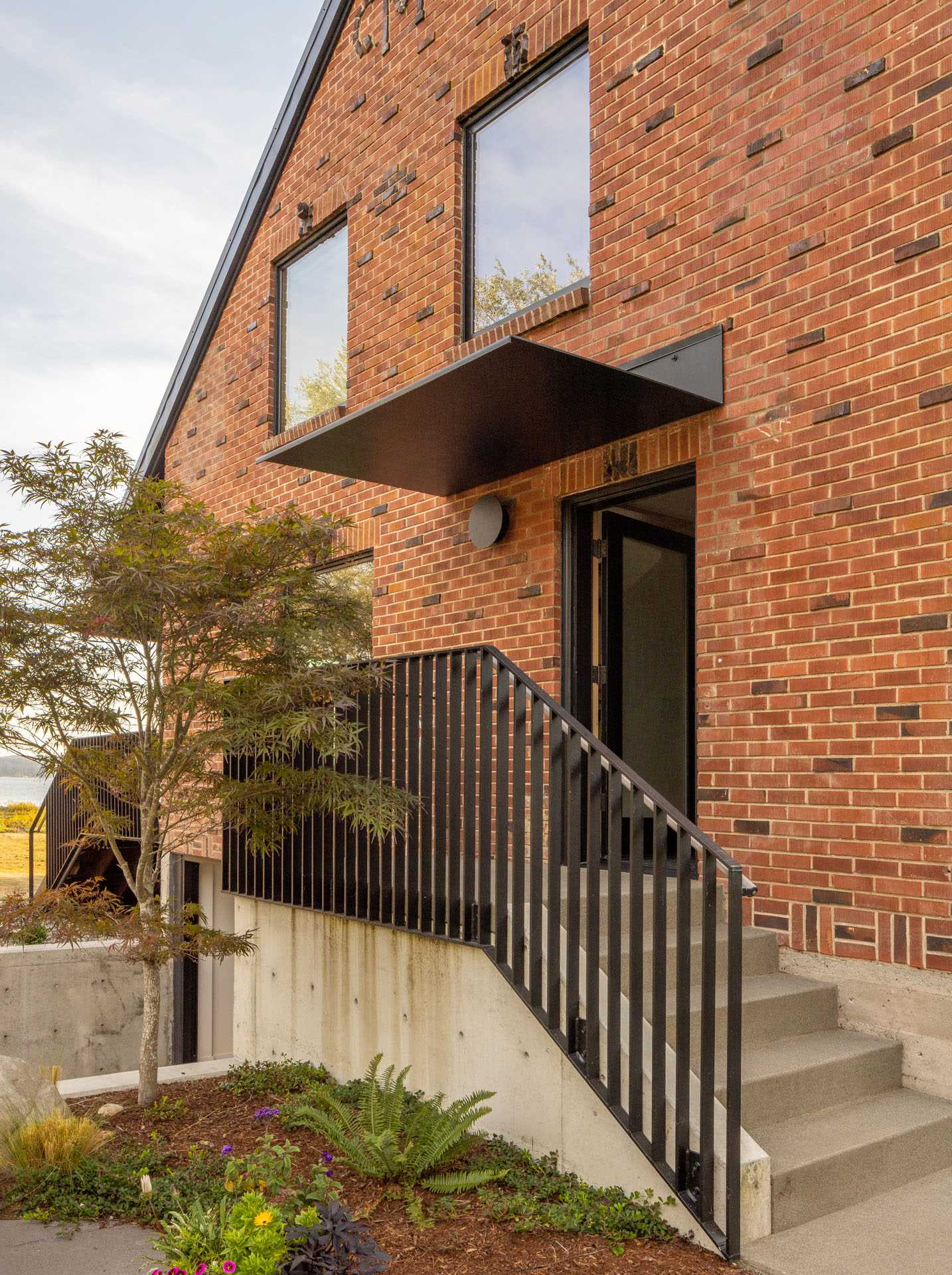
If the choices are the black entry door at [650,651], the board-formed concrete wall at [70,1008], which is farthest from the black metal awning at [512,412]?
the board-formed concrete wall at [70,1008]

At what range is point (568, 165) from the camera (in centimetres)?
661

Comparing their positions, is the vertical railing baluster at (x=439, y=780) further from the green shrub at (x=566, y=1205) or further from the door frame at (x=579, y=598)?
the door frame at (x=579, y=598)

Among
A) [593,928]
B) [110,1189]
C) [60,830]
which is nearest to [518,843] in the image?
[593,928]

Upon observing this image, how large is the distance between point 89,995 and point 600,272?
7594 millimetres

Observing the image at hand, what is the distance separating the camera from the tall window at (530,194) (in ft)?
21.5

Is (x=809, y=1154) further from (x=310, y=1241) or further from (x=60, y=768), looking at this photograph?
(x=60, y=768)

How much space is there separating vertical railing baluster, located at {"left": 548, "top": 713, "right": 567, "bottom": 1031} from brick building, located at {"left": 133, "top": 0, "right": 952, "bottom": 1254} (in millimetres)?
1323

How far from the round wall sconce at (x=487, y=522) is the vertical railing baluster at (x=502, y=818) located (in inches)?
90.9

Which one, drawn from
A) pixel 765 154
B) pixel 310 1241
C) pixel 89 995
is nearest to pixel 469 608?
pixel 765 154

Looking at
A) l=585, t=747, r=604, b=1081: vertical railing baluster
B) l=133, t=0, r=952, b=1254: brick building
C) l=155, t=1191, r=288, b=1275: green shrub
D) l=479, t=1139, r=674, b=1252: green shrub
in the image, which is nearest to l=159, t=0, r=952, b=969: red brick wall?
l=133, t=0, r=952, b=1254: brick building

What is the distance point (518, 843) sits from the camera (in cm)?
417

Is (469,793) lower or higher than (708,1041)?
higher

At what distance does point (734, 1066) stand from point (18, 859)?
13.0m

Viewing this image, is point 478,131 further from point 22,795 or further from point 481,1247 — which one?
point 22,795
